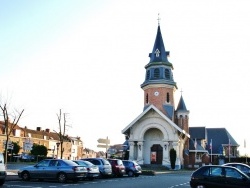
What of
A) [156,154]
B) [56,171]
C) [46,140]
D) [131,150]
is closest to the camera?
[56,171]

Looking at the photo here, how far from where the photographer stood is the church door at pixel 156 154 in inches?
1955

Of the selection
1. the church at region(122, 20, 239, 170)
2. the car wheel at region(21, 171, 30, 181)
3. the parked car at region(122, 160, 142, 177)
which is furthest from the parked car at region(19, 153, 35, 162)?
the car wheel at region(21, 171, 30, 181)

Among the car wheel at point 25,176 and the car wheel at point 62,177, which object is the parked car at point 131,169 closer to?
the car wheel at point 62,177

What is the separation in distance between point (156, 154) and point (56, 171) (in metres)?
30.6

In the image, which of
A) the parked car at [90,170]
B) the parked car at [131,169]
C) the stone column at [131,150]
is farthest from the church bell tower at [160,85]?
the parked car at [90,170]

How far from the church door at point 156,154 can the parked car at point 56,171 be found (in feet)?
95.9

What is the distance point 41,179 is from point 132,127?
2837 cm

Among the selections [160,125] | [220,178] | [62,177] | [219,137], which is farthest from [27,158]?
[220,178]

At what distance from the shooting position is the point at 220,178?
15.1 meters

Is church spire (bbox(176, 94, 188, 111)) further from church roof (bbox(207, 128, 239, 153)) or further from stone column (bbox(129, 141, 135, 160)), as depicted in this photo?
church roof (bbox(207, 128, 239, 153))

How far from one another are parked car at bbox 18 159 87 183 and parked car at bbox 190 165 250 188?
25.6ft

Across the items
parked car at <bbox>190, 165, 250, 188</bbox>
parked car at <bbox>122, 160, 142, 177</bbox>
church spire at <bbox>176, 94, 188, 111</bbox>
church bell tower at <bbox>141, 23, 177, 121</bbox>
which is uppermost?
church bell tower at <bbox>141, 23, 177, 121</bbox>

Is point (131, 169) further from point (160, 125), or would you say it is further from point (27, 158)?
point (27, 158)

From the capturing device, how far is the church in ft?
Answer: 157
